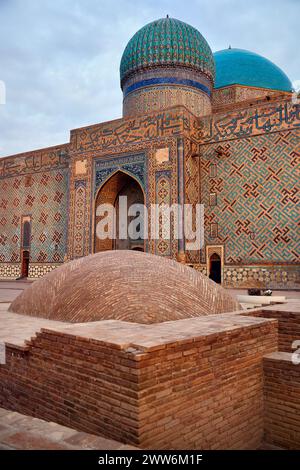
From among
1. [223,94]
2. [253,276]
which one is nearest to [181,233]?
A: [253,276]

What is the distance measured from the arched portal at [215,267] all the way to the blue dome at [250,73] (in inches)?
305

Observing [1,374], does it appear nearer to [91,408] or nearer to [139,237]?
[91,408]

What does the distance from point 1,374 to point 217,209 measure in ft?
28.0

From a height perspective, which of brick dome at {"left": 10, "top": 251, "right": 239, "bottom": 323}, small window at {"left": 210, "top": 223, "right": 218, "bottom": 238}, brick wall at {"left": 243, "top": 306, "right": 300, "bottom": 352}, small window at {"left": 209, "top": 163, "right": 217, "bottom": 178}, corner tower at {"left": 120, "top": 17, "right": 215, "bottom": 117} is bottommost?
brick wall at {"left": 243, "top": 306, "right": 300, "bottom": 352}

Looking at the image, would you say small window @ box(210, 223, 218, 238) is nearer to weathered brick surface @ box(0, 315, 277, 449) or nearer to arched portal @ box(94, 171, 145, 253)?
arched portal @ box(94, 171, 145, 253)

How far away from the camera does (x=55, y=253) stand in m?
13.3

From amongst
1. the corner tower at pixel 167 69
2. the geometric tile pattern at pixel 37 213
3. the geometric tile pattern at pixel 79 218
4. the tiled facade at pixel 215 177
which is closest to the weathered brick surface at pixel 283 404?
the tiled facade at pixel 215 177

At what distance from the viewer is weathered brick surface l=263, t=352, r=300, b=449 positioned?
2873mm

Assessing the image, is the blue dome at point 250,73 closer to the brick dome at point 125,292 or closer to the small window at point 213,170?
the small window at point 213,170

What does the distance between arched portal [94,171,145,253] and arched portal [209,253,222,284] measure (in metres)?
2.42

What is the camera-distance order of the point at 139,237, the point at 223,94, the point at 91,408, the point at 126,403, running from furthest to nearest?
the point at 223,94
the point at 139,237
the point at 91,408
the point at 126,403

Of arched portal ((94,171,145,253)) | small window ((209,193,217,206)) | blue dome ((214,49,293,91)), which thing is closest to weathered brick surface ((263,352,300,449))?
small window ((209,193,217,206))
